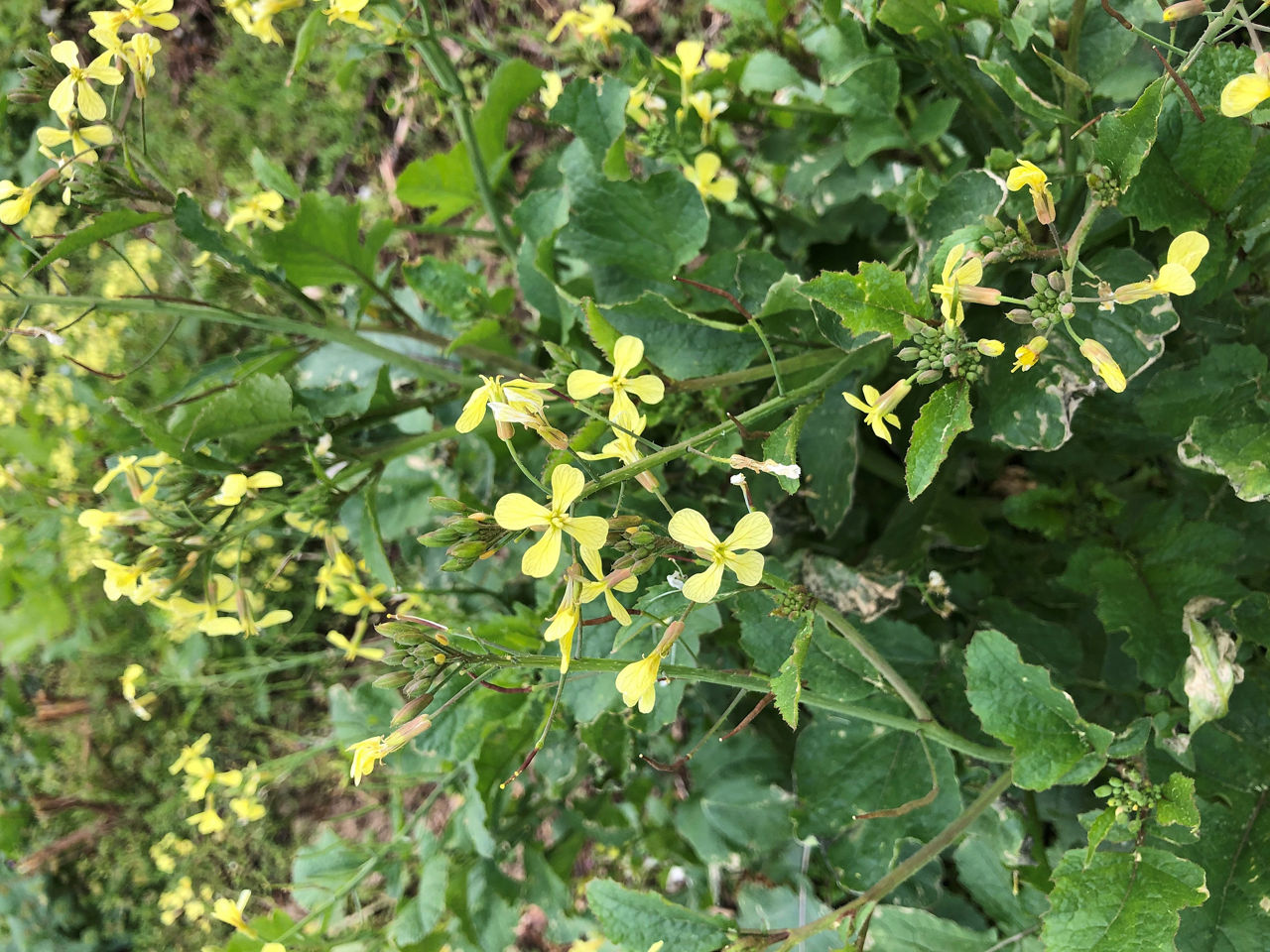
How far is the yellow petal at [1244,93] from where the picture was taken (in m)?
0.89

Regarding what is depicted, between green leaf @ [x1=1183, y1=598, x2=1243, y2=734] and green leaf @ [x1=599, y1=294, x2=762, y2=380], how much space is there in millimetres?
841

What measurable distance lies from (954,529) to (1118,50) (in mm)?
950

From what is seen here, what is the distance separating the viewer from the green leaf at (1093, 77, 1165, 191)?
1034 millimetres

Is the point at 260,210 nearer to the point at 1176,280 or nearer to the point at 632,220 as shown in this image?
the point at 632,220

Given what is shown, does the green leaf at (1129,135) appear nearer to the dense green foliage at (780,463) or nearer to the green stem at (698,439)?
the dense green foliage at (780,463)

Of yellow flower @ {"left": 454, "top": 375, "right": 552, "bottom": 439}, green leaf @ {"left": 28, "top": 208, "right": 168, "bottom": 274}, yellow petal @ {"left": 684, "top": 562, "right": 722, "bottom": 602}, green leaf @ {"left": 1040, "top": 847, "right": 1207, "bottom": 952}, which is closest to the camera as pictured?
yellow petal @ {"left": 684, "top": 562, "right": 722, "bottom": 602}

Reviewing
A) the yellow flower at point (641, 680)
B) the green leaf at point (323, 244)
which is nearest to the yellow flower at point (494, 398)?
the yellow flower at point (641, 680)

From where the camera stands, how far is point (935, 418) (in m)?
1.10

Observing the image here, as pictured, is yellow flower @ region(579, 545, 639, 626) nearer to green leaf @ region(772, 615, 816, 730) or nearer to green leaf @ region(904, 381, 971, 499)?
green leaf @ region(772, 615, 816, 730)

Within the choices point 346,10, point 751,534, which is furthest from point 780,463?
point 346,10

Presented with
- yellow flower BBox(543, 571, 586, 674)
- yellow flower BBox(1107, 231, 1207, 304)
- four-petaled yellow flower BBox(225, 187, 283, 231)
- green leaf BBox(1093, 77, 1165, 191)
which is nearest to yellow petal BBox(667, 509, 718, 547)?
yellow flower BBox(543, 571, 586, 674)

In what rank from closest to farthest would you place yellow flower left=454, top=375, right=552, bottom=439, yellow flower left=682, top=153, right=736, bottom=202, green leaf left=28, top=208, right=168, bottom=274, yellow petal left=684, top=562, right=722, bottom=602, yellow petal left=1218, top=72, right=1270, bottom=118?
1. yellow petal left=1218, top=72, right=1270, bottom=118
2. yellow petal left=684, top=562, right=722, bottom=602
3. yellow flower left=454, top=375, right=552, bottom=439
4. green leaf left=28, top=208, right=168, bottom=274
5. yellow flower left=682, top=153, right=736, bottom=202

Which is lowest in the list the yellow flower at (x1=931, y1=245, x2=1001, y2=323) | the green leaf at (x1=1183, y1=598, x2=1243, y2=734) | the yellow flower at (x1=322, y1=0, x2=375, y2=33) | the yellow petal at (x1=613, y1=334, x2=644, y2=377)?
the green leaf at (x1=1183, y1=598, x2=1243, y2=734)

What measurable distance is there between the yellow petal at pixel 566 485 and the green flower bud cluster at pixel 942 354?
0.42 meters
